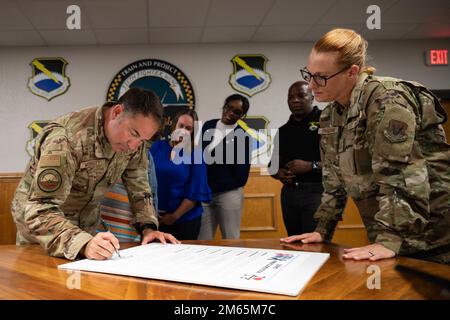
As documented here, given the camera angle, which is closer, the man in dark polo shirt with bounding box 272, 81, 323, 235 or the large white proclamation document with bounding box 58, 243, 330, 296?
the large white proclamation document with bounding box 58, 243, 330, 296

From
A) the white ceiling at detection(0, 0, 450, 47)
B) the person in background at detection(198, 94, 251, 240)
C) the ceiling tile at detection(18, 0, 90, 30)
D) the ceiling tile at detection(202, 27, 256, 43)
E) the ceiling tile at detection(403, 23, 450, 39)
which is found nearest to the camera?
the person in background at detection(198, 94, 251, 240)

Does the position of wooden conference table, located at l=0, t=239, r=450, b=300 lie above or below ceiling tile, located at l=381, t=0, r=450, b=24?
below

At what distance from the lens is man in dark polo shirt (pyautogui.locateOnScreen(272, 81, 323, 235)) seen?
7.53 ft

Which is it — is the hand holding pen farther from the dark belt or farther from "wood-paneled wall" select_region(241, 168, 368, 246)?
"wood-paneled wall" select_region(241, 168, 368, 246)

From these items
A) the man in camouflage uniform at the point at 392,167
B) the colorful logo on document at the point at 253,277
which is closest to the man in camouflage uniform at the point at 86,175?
the colorful logo on document at the point at 253,277

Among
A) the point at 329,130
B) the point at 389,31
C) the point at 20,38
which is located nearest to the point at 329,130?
the point at 329,130

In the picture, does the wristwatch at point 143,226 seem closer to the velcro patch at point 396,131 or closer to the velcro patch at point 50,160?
the velcro patch at point 50,160

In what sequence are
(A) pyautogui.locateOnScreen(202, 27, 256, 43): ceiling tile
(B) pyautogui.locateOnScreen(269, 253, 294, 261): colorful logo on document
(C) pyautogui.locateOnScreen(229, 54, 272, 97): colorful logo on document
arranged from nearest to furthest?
(B) pyautogui.locateOnScreen(269, 253, 294, 261): colorful logo on document < (A) pyautogui.locateOnScreen(202, 27, 256, 43): ceiling tile < (C) pyautogui.locateOnScreen(229, 54, 272, 97): colorful logo on document

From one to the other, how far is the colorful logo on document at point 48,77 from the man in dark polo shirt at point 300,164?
3.16 m

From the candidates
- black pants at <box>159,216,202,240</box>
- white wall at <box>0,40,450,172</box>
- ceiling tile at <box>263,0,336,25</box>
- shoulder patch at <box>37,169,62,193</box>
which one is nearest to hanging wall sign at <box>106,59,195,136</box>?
white wall at <box>0,40,450,172</box>

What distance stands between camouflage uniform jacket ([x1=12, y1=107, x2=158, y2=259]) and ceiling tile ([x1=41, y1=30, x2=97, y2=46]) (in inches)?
123

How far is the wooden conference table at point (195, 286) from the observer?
2.05ft

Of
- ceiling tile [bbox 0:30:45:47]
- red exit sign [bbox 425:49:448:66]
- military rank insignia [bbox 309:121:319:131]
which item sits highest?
ceiling tile [bbox 0:30:45:47]

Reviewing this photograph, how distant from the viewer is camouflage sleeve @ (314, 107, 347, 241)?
4.20 ft
